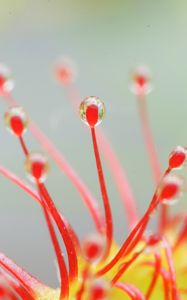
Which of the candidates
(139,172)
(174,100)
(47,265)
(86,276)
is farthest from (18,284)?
(174,100)

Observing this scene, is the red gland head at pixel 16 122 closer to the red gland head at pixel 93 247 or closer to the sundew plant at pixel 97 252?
the sundew plant at pixel 97 252

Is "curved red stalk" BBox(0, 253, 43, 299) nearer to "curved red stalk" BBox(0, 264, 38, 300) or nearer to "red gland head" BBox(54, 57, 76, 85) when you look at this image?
"curved red stalk" BBox(0, 264, 38, 300)

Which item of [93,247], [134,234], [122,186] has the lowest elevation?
[122,186]

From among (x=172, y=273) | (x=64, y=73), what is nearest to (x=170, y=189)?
(x=172, y=273)

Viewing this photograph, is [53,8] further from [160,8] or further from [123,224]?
[123,224]

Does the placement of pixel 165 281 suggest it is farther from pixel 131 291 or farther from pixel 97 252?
pixel 97 252

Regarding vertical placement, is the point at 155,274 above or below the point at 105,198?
below
